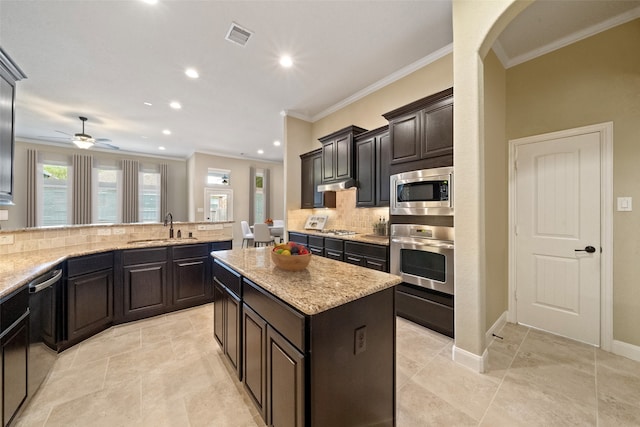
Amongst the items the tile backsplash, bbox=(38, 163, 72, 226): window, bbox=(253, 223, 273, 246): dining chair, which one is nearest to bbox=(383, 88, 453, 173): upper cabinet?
the tile backsplash

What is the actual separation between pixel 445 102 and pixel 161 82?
3833mm

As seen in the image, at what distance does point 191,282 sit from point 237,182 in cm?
576

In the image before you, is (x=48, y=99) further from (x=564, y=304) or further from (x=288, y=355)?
(x=564, y=304)

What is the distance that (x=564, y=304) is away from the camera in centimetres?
250

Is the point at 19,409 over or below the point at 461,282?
below

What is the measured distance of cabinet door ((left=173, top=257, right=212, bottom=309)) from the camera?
3.08 metres

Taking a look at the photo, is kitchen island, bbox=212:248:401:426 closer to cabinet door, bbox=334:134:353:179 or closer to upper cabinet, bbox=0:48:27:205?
cabinet door, bbox=334:134:353:179

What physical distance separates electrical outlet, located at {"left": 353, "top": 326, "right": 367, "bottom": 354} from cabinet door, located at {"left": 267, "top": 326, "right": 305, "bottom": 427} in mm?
291

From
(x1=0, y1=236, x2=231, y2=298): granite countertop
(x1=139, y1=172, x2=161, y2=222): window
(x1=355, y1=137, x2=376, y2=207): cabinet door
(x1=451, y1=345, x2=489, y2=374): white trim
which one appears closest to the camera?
(x1=0, y1=236, x2=231, y2=298): granite countertop

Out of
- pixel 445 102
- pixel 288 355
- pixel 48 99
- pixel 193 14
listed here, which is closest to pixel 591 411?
pixel 288 355

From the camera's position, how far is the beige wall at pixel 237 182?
7.59m

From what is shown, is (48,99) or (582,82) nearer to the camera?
(582,82)

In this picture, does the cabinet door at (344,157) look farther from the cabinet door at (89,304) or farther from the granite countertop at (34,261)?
the cabinet door at (89,304)

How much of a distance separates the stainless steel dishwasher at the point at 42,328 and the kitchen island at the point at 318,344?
1.42 meters
